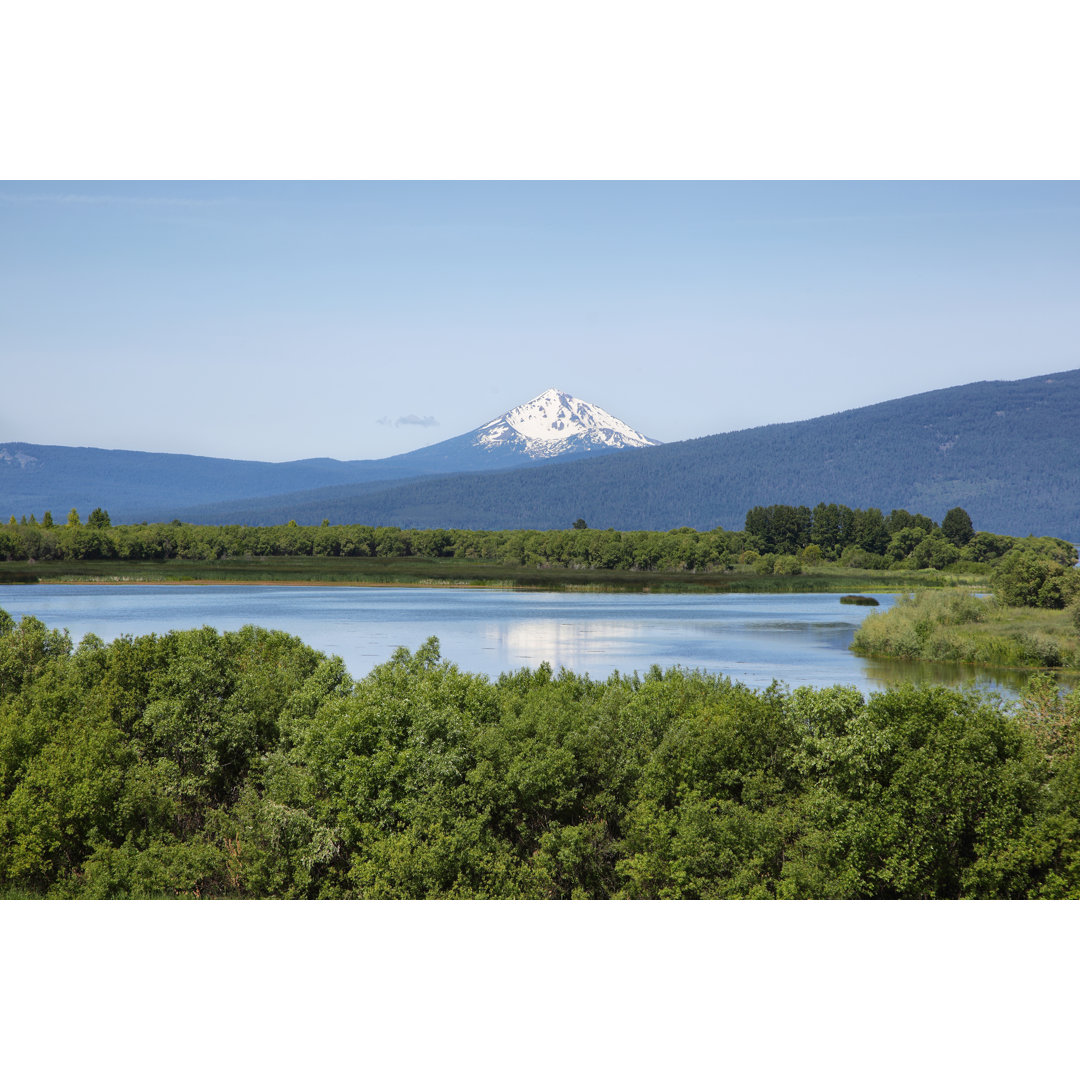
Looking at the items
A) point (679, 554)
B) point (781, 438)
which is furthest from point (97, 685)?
point (781, 438)

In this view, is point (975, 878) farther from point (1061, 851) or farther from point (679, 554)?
point (679, 554)

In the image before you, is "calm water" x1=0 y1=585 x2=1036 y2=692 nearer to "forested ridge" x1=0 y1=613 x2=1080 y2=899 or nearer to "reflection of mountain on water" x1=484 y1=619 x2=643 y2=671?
"reflection of mountain on water" x1=484 y1=619 x2=643 y2=671

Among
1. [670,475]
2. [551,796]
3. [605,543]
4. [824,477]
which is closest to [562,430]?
[670,475]

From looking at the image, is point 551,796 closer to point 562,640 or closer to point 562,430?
point 562,640

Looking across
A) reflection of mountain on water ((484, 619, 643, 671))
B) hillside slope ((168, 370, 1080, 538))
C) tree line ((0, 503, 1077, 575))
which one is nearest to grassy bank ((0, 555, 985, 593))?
tree line ((0, 503, 1077, 575))

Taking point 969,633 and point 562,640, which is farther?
point 562,640

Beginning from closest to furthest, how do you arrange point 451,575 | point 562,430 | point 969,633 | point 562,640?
point 969,633 < point 562,640 < point 451,575 < point 562,430

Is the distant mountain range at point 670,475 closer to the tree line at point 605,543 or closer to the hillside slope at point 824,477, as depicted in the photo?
the hillside slope at point 824,477
